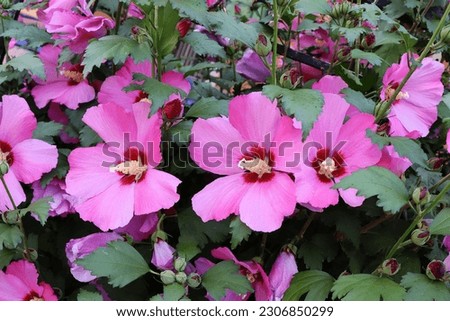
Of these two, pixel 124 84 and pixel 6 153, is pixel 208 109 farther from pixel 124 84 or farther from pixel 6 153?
pixel 6 153

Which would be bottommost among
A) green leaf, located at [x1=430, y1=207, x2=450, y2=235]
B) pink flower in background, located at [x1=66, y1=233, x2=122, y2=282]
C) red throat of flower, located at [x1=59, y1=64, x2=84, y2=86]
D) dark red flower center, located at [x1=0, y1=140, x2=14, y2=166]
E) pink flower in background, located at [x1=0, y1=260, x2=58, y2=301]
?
pink flower in background, located at [x1=0, y1=260, x2=58, y2=301]

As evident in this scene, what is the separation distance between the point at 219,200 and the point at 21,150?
0.31 m

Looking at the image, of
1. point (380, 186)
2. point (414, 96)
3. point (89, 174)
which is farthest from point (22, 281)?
point (414, 96)

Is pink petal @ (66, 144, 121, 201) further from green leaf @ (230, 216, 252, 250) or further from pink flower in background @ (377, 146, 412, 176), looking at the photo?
pink flower in background @ (377, 146, 412, 176)

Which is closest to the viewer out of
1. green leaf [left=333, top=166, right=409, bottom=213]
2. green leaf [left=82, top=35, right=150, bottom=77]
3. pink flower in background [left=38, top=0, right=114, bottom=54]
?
green leaf [left=333, top=166, right=409, bottom=213]

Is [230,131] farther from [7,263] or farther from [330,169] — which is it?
[7,263]

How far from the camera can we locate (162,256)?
0.73m

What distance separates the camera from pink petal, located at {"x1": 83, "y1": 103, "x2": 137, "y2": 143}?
760 millimetres

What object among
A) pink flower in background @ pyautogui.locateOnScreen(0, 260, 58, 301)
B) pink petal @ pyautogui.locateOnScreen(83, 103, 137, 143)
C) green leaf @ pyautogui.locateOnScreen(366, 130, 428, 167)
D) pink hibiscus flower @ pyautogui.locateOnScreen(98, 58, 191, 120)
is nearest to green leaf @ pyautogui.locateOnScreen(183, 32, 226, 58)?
pink hibiscus flower @ pyautogui.locateOnScreen(98, 58, 191, 120)

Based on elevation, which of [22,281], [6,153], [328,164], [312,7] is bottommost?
[22,281]

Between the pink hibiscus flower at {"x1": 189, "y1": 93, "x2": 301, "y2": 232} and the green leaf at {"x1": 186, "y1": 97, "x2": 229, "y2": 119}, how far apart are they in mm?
85

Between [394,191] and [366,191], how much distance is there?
2.0 inches

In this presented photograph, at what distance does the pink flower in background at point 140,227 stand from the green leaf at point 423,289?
0.32m
